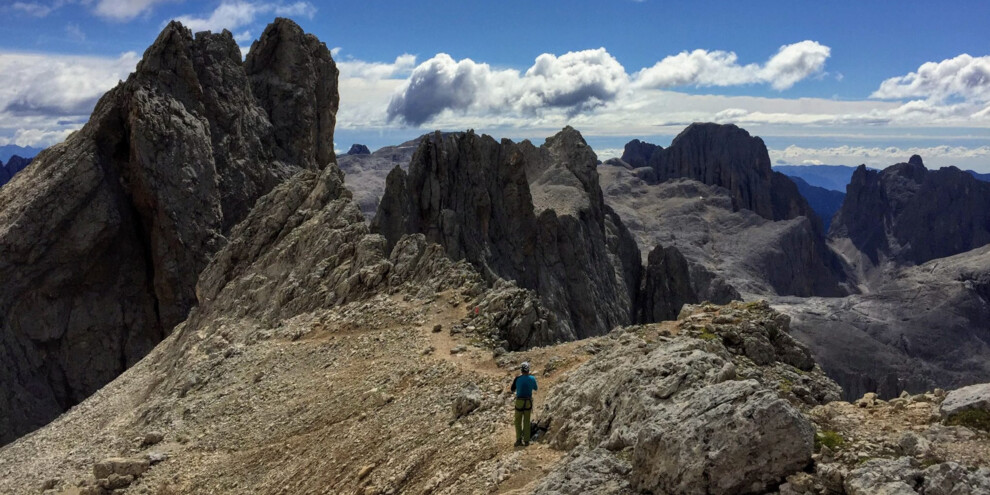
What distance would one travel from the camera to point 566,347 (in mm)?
27453

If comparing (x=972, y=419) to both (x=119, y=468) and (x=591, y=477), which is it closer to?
(x=591, y=477)

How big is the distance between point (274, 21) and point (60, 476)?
7068cm

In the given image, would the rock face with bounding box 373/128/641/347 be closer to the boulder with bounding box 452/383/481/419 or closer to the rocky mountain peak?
the rocky mountain peak

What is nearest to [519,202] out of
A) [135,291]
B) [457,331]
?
[135,291]

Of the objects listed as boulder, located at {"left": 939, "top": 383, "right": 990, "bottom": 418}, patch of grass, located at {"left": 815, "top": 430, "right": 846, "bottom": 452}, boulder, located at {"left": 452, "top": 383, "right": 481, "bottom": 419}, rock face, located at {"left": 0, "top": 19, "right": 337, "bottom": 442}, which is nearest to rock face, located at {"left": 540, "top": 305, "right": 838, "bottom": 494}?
patch of grass, located at {"left": 815, "top": 430, "right": 846, "bottom": 452}

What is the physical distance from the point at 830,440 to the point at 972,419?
2420mm

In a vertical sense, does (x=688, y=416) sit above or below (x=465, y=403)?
above

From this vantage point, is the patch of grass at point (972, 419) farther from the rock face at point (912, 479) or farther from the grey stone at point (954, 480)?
the grey stone at point (954, 480)

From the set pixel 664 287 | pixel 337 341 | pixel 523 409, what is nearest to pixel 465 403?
pixel 523 409

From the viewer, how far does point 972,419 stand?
13.1 metres

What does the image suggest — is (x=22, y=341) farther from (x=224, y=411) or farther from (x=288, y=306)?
(x=224, y=411)

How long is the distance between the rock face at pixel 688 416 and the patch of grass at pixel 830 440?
43cm

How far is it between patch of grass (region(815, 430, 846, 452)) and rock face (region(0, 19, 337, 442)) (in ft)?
227

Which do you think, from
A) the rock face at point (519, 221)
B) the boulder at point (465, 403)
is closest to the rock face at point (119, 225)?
the rock face at point (519, 221)
